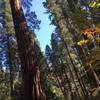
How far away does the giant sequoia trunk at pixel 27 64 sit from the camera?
638cm

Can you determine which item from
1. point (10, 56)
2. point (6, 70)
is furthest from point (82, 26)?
point (6, 70)

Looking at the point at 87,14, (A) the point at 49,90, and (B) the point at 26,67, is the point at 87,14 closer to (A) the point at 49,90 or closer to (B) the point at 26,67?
(B) the point at 26,67

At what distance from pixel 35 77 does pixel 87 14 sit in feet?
8.28

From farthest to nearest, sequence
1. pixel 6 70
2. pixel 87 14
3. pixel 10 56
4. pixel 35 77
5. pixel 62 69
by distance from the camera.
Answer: pixel 62 69 < pixel 6 70 < pixel 10 56 < pixel 87 14 < pixel 35 77

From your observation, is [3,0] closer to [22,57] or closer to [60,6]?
[60,6]

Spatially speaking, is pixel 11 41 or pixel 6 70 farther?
pixel 6 70

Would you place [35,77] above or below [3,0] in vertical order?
below

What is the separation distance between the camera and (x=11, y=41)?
1256 inches

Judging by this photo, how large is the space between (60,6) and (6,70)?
12420 mm

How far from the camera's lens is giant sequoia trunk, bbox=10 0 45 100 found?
20.9 ft

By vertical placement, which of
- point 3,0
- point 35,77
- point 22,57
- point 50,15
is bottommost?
point 35,77

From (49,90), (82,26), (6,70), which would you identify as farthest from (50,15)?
(82,26)

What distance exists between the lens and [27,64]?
670 cm

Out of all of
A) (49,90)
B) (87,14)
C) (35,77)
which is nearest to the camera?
(35,77)
